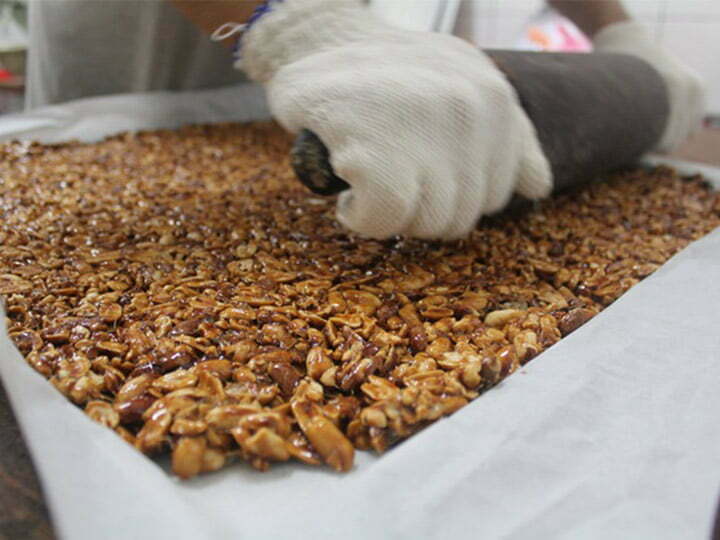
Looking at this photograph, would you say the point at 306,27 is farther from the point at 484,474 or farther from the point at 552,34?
the point at 552,34

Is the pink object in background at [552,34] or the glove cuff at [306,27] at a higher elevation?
the glove cuff at [306,27]

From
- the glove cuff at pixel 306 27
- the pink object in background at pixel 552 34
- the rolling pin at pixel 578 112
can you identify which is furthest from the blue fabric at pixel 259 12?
the pink object in background at pixel 552 34

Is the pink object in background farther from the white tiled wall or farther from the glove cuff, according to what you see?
the glove cuff

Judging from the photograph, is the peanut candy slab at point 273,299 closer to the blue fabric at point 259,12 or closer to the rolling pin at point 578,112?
the rolling pin at point 578,112

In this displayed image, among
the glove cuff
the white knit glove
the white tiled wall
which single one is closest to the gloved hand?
the glove cuff

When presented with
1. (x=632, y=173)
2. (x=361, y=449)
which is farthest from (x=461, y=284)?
(x=632, y=173)

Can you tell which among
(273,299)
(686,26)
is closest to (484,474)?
(273,299)
